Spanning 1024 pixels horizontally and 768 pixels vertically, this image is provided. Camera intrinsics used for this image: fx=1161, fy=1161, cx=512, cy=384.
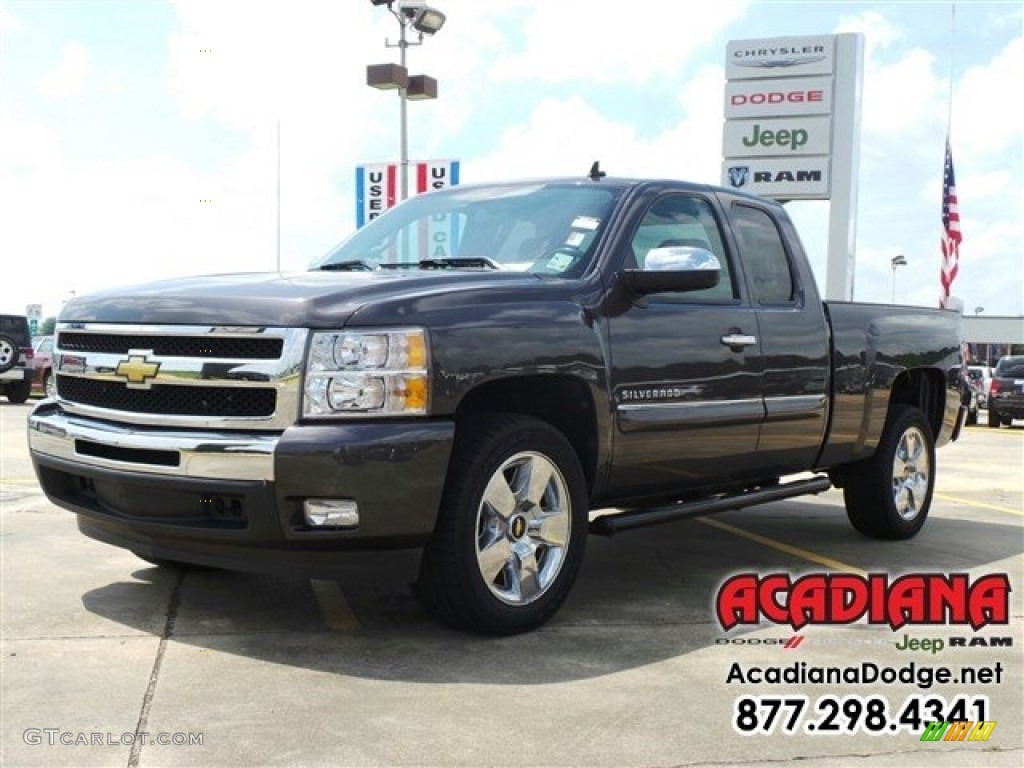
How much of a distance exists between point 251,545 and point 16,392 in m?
19.6

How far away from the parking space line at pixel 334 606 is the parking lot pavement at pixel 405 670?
0.01 meters

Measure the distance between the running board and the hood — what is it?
1072 millimetres

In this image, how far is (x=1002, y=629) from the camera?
4820 millimetres

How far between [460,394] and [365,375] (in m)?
0.38

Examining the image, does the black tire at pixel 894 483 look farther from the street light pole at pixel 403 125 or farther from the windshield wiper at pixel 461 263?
the street light pole at pixel 403 125

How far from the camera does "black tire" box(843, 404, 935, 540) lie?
22.7 ft

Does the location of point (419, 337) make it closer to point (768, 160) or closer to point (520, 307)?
point (520, 307)

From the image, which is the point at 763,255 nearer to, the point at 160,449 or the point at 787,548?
the point at 787,548

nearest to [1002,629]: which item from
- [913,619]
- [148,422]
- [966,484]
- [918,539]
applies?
[913,619]

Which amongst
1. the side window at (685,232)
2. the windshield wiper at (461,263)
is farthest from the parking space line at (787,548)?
the windshield wiper at (461,263)

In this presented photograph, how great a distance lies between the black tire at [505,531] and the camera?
423cm

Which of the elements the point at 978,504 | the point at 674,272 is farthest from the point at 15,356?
the point at 674,272

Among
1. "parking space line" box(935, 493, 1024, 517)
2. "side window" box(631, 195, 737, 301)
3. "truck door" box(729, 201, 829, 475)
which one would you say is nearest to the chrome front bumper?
"side window" box(631, 195, 737, 301)

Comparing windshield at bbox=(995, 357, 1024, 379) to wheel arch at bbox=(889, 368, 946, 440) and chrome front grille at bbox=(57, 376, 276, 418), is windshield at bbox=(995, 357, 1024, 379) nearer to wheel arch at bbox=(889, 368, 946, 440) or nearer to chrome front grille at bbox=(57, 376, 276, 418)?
wheel arch at bbox=(889, 368, 946, 440)
